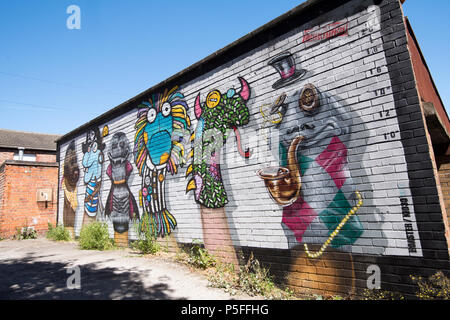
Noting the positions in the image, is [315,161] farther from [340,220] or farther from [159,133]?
[159,133]

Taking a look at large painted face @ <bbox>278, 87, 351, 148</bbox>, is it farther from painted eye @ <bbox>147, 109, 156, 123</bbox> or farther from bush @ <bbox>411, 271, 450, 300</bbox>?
painted eye @ <bbox>147, 109, 156, 123</bbox>

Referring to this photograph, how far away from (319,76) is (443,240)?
8.58 feet

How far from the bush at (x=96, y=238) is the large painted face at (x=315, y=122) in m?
5.86

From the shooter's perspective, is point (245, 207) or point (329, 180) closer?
point (329, 180)

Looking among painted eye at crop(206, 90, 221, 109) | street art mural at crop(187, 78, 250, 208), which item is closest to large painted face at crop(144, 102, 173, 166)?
street art mural at crop(187, 78, 250, 208)

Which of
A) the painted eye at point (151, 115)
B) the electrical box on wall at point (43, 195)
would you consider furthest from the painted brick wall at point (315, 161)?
the electrical box on wall at point (43, 195)

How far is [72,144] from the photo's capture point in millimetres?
10062

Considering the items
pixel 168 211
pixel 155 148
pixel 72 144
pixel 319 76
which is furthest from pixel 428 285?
pixel 72 144

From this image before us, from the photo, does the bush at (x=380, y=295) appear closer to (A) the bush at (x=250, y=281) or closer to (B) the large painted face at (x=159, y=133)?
(A) the bush at (x=250, y=281)

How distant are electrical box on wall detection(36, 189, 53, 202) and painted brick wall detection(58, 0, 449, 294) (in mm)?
7417

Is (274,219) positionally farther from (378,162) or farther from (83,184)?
(83,184)

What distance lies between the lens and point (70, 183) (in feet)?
32.3

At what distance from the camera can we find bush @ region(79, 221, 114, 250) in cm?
730
